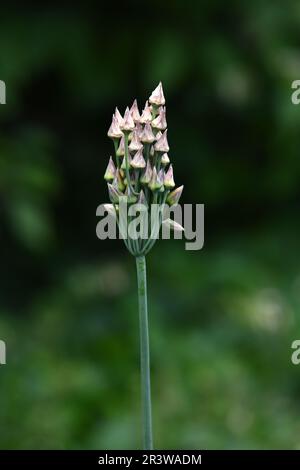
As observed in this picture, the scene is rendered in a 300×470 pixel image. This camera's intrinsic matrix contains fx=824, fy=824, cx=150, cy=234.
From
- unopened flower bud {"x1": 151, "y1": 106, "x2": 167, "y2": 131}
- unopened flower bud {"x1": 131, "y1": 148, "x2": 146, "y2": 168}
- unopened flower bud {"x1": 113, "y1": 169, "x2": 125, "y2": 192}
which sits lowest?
unopened flower bud {"x1": 113, "y1": 169, "x2": 125, "y2": 192}

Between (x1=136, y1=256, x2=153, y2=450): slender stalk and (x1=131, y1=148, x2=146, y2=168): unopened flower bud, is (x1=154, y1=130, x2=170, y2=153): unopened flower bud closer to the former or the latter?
(x1=131, y1=148, x2=146, y2=168): unopened flower bud

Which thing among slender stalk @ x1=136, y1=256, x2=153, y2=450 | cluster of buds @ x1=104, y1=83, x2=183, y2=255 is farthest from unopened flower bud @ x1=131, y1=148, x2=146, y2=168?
slender stalk @ x1=136, y1=256, x2=153, y2=450

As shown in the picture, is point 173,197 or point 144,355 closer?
point 144,355

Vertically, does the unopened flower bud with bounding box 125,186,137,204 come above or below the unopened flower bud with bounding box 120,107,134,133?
below

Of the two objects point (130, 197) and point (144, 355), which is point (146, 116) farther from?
point (144, 355)

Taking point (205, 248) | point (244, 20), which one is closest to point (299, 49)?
point (244, 20)

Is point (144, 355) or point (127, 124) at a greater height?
point (127, 124)

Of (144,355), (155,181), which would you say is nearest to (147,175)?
(155,181)

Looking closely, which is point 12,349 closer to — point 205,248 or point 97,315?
point 97,315
